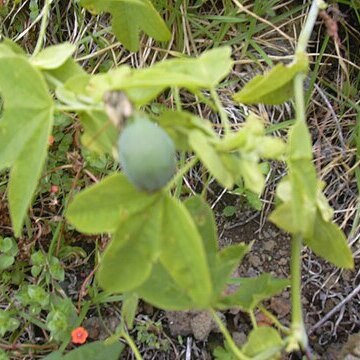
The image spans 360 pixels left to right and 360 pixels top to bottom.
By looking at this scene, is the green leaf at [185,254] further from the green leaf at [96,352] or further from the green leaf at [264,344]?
the green leaf at [96,352]

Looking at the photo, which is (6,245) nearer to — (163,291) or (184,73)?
(163,291)

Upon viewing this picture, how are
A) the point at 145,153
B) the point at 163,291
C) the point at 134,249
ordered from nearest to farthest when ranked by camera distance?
the point at 145,153 → the point at 134,249 → the point at 163,291

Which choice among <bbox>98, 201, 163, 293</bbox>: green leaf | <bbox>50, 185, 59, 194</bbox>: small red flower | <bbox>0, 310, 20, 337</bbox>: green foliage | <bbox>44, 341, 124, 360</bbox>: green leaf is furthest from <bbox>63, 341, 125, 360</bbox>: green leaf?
<bbox>98, 201, 163, 293</bbox>: green leaf

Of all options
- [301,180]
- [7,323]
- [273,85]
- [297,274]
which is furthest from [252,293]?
[7,323]

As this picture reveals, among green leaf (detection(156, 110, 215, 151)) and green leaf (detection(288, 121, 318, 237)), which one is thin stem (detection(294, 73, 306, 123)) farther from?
green leaf (detection(156, 110, 215, 151))

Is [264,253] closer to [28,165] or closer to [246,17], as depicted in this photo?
[246,17]

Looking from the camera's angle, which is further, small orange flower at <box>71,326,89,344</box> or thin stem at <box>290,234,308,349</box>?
small orange flower at <box>71,326,89,344</box>

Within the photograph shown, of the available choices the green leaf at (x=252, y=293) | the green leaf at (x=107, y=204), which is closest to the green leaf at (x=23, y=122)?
the green leaf at (x=107, y=204)
